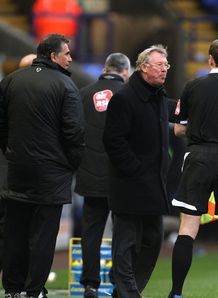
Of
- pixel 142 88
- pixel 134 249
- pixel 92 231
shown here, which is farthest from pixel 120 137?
pixel 92 231

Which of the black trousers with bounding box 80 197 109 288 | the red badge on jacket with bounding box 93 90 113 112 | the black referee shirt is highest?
the black referee shirt

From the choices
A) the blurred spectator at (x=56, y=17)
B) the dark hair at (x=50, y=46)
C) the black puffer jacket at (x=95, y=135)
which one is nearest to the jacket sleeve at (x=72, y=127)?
the dark hair at (x=50, y=46)

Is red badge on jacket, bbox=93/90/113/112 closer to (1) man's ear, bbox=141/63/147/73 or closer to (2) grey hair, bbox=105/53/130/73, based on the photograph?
(2) grey hair, bbox=105/53/130/73

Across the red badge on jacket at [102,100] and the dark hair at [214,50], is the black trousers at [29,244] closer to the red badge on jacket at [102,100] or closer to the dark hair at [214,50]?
the red badge on jacket at [102,100]

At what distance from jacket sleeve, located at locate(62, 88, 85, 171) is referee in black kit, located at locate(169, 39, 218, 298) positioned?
0.83 metres

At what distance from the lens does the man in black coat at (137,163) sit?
7.64m

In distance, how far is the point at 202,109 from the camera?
788 cm

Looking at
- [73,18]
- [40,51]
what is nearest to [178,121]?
[40,51]

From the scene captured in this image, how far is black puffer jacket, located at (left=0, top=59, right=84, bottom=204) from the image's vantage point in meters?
7.88

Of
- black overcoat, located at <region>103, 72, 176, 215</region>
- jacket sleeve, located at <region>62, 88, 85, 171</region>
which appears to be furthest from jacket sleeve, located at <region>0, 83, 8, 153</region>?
black overcoat, located at <region>103, 72, 176, 215</region>

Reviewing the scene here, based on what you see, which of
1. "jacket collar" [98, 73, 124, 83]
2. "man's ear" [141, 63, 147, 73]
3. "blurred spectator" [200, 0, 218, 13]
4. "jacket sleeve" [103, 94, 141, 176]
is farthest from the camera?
"blurred spectator" [200, 0, 218, 13]

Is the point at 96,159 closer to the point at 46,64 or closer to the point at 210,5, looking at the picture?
the point at 46,64

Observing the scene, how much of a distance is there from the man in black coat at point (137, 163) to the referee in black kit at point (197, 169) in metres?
0.18

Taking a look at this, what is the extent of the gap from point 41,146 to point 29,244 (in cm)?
78
